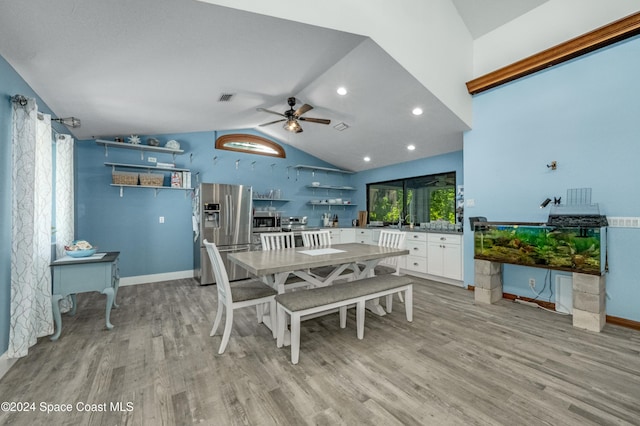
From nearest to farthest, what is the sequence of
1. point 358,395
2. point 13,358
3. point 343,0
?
point 358,395 → point 13,358 → point 343,0

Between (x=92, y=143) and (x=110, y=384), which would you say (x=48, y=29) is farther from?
(x=92, y=143)

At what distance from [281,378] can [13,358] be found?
85.3 inches

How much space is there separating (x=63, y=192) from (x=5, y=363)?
1.94m

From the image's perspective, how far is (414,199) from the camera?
5.92 metres

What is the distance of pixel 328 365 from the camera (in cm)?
210

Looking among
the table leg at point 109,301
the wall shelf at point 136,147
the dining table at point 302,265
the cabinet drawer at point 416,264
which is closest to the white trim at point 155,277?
the table leg at point 109,301

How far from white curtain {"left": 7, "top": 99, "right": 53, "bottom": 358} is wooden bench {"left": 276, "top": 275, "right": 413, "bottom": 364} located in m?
2.08

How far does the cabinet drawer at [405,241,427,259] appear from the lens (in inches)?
188

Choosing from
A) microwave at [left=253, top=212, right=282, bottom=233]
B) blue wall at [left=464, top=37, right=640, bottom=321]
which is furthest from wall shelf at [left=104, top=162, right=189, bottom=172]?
blue wall at [left=464, top=37, right=640, bottom=321]

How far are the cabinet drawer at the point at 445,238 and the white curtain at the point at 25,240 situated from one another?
5.06 meters

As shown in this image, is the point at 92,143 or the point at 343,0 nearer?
the point at 343,0

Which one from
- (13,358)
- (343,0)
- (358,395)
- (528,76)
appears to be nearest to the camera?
(358,395)

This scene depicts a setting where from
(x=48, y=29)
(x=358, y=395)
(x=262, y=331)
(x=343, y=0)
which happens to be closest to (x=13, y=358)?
(x=262, y=331)

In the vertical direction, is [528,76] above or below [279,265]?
above
